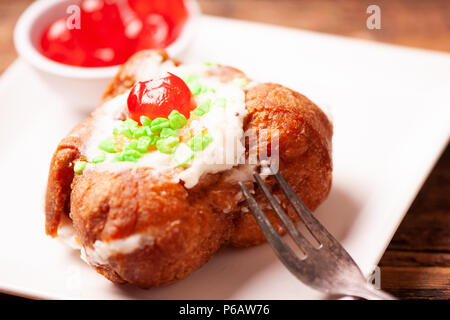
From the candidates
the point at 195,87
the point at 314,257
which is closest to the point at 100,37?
the point at 195,87

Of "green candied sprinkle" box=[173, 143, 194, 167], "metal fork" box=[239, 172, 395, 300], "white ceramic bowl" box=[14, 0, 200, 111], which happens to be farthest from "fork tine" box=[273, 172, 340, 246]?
"white ceramic bowl" box=[14, 0, 200, 111]

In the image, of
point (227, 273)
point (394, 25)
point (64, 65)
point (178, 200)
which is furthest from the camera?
point (394, 25)

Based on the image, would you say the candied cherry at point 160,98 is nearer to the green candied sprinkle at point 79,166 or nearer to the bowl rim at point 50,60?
the green candied sprinkle at point 79,166

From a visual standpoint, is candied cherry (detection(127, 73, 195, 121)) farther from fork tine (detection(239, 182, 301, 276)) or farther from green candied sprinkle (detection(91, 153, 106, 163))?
fork tine (detection(239, 182, 301, 276))

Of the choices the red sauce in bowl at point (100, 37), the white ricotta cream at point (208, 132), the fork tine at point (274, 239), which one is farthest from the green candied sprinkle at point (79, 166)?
the red sauce in bowl at point (100, 37)

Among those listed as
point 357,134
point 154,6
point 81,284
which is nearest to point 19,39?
point 154,6

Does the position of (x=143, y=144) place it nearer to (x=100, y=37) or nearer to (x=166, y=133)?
(x=166, y=133)
